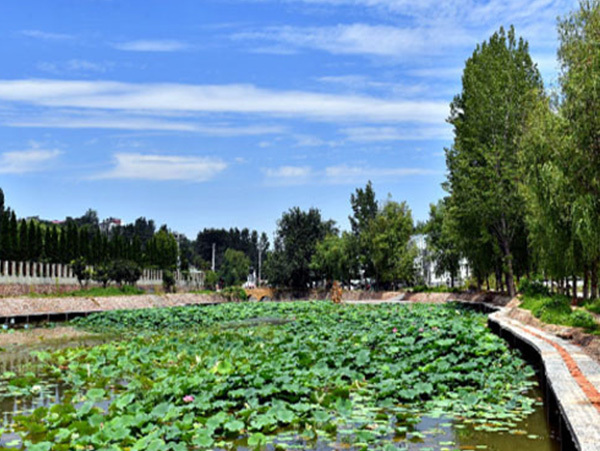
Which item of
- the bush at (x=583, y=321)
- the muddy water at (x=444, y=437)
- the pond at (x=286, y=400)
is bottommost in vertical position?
the muddy water at (x=444, y=437)

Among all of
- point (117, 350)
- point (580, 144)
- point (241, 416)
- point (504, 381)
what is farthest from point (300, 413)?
point (580, 144)

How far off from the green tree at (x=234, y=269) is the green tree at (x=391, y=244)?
126 ft

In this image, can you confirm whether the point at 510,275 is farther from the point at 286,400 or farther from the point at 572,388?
the point at 286,400

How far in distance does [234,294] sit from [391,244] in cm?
1462

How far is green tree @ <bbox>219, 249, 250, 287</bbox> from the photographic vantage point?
98.2 meters

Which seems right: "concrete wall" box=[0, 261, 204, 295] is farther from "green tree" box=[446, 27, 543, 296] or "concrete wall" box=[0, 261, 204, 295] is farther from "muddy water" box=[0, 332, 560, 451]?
"muddy water" box=[0, 332, 560, 451]

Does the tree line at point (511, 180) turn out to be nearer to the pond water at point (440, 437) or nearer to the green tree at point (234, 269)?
the pond water at point (440, 437)

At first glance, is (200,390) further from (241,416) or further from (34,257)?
(34,257)

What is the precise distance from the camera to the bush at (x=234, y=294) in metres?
59.9

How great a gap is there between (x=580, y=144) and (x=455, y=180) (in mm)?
22234

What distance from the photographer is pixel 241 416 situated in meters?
8.19

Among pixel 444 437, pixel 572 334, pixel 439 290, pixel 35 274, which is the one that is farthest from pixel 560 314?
pixel 439 290

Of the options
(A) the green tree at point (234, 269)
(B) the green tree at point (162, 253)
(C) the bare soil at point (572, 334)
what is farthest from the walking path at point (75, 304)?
(A) the green tree at point (234, 269)

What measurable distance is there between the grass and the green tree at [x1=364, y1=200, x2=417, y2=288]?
121ft
